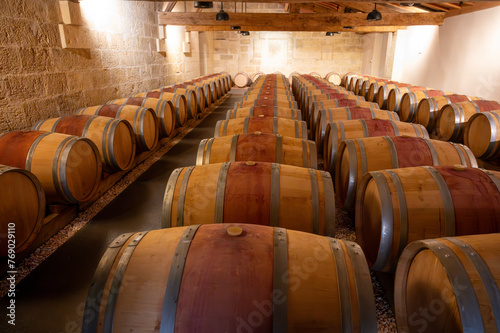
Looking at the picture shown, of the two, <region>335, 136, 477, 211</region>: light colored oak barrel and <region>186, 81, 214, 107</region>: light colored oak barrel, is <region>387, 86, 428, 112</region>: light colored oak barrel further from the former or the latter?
<region>335, 136, 477, 211</region>: light colored oak barrel

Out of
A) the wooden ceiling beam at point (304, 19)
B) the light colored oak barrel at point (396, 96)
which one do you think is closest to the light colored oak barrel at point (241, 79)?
the wooden ceiling beam at point (304, 19)

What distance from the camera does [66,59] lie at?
5336 mm

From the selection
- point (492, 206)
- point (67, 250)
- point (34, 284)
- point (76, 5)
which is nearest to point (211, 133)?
point (76, 5)

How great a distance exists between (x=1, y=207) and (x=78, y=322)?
3.40ft

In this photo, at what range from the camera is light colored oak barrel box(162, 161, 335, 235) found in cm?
190

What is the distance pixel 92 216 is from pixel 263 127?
218cm

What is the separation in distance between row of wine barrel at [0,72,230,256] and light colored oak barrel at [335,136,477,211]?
2.72 m

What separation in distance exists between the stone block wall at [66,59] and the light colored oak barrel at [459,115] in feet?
22.1

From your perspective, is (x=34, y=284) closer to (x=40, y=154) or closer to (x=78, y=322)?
(x=78, y=322)

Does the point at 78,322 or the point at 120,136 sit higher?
the point at 120,136

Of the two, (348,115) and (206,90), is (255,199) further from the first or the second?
(206,90)

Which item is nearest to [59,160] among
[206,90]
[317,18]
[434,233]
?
[434,233]

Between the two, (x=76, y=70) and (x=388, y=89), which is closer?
(x=76, y=70)

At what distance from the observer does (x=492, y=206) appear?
1807 mm
